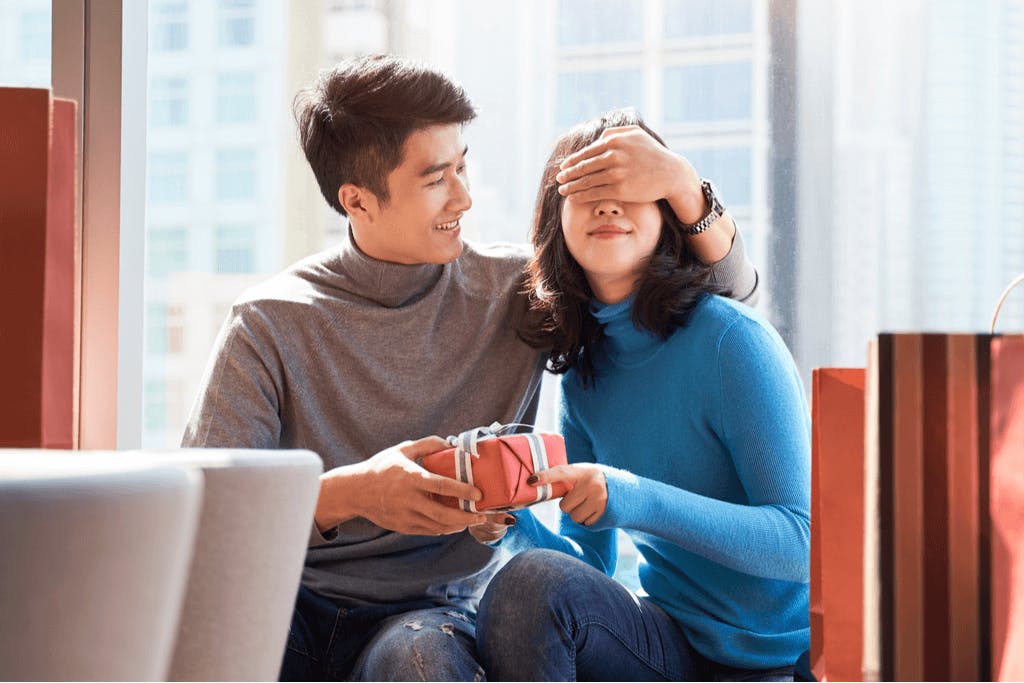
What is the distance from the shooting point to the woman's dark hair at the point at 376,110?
1538 millimetres

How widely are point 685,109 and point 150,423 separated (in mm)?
1103

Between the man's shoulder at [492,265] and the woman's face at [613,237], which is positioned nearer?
the woman's face at [613,237]

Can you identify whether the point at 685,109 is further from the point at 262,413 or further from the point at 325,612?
the point at 325,612

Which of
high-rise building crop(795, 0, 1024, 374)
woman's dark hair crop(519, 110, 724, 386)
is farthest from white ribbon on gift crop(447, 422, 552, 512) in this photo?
high-rise building crop(795, 0, 1024, 374)

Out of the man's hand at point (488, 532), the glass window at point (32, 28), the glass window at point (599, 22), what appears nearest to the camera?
the man's hand at point (488, 532)

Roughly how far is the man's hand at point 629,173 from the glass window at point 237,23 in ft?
2.75

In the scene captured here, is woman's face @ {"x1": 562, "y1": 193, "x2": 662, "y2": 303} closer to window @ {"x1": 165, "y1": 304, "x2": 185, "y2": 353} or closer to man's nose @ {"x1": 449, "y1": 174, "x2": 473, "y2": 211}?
man's nose @ {"x1": 449, "y1": 174, "x2": 473, "y2": 211}

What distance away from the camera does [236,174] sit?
2.00m

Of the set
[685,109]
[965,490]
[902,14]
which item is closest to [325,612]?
[965,490]

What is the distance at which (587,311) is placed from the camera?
4.89ft

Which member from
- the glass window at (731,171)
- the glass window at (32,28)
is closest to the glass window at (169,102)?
the glass window at (32,28)

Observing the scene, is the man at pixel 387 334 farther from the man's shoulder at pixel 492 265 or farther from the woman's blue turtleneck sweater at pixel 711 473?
the woman's blue turtleneck sweater at pixel 711 473

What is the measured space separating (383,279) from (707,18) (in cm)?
74

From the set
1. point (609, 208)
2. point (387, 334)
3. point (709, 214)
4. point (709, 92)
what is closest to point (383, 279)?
point (387, 334)
